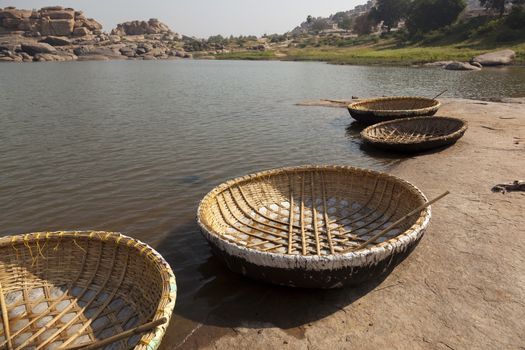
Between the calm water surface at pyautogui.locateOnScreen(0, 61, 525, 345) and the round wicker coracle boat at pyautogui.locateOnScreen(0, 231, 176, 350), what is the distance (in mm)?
737

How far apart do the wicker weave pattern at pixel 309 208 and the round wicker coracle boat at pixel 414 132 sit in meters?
4.77

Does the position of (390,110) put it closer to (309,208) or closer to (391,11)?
(309,208)

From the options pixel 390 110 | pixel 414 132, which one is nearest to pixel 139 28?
pixel 390 110

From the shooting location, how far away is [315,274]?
15.7 feet

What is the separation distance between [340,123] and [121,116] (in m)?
10.4

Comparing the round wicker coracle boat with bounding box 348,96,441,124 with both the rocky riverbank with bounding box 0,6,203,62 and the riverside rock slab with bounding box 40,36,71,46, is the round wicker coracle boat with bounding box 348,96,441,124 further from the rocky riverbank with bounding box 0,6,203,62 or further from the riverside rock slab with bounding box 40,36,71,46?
the riverside rock slab with bounding box 40,36,71,46

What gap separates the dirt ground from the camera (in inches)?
180

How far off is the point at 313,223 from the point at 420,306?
2.56m

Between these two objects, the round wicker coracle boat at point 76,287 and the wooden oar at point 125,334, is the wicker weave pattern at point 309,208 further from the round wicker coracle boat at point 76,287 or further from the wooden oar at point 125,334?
the wooden oar at point 125,334

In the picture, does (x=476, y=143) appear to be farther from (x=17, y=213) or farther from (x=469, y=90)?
(x=469, y=90)

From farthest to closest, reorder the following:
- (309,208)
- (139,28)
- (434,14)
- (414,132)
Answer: (139,28), (434,14), (414,132), (309,208)

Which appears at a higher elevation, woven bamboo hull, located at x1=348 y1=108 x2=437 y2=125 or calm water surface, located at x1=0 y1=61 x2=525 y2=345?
woven bamboo hull, located at x1=348 y1=108 x2=437 y2=125

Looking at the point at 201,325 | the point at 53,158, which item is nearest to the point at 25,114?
the point at 53,158

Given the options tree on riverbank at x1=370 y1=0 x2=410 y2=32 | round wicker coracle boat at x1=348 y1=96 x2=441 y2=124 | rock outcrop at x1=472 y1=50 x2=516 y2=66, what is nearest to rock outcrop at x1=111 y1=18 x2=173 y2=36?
tree on riverbank at x1=370 y1=0 x2=410 y2=32
